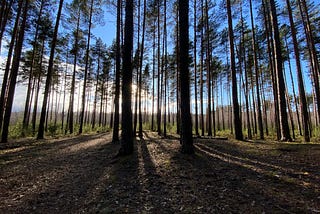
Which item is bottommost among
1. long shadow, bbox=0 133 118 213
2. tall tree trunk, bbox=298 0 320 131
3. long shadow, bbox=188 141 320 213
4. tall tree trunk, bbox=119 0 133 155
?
long shadow, bbox=0 133 118 213

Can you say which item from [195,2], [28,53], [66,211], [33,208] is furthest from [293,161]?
[28,53]

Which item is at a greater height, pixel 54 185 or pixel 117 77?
pixel 117 77

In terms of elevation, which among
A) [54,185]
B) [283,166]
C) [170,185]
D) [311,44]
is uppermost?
[311,44]

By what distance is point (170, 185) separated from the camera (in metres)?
3.25

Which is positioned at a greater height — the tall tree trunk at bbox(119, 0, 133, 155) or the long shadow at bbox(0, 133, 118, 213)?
the tall tree trunk at bbox(119, 0, 133, 155)

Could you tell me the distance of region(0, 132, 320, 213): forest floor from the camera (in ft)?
8.20

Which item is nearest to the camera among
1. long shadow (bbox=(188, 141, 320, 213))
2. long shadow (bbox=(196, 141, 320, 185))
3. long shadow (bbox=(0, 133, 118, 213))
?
long shadow (bbox=(188, 141, 320, 213))

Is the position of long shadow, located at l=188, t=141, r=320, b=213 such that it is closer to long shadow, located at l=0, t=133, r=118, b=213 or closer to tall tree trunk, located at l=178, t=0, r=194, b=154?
tall tree trunk, located at l=178, t=0, r=194, b=154

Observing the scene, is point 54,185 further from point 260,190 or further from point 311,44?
point 311,44

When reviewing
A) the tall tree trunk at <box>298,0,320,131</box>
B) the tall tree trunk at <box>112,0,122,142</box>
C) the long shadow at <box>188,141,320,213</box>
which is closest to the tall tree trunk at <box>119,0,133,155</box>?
the long shadow at <box>188,141,320,213</box>

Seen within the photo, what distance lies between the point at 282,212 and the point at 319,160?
11.6ft

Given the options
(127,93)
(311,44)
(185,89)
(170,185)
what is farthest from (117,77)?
(311,44)

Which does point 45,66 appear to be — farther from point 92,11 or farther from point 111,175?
point 111,175

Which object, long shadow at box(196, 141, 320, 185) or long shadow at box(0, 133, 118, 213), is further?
long shadow at box(196, 141, 320, 185)
